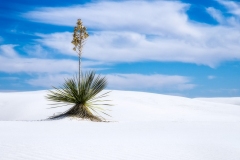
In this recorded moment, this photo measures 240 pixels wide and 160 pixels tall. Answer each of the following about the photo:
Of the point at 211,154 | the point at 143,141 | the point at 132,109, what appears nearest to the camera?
the point at 211,154

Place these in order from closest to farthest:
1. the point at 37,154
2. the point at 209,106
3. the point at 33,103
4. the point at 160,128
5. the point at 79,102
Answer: the point at 37,154, the point at 160,128, the point at 79,102, the point at 33,103, the point at 209,106

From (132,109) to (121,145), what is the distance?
12933 mm

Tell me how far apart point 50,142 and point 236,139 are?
4333mm

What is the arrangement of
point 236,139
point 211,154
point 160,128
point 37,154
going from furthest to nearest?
point 160,128
point 236,139
point 211,154
point 37,154

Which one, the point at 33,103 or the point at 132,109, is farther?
the point at 33,103

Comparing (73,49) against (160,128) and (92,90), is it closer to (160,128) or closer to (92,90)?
(92,90)

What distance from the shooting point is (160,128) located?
1029cm

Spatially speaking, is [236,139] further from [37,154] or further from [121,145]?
[37,154]

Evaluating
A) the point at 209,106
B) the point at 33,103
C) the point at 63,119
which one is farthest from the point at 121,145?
the point at 209,106

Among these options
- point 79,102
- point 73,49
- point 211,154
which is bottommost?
point 211,154

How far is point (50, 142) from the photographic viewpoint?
6777 millimetres

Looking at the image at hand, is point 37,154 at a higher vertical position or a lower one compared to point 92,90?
lower

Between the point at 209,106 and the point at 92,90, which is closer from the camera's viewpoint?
the point at 92,90

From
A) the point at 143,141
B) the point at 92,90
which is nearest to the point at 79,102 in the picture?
the point at 92,90
